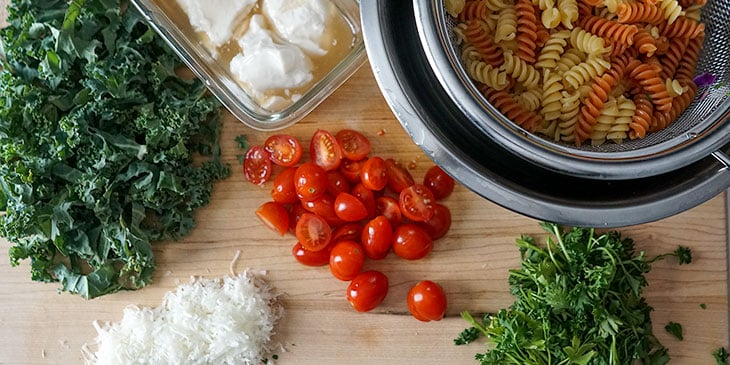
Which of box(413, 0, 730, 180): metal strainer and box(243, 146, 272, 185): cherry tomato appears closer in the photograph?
box(413, 0, 730, 180): metal strainer

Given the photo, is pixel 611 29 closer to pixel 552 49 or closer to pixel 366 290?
pixel 552 49

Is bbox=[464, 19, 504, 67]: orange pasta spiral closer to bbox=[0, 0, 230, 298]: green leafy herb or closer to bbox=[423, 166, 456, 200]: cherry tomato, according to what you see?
bbox=[423, 166, 456, 200]: cherry tomato

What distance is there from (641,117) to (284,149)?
0.97m

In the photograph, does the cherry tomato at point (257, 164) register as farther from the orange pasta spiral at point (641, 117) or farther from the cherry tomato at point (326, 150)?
the orange pasta spiral at point (641, 117)

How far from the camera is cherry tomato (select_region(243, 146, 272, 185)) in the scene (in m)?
2.13

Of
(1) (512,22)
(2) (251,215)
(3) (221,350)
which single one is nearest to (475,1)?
(1) (512,22)

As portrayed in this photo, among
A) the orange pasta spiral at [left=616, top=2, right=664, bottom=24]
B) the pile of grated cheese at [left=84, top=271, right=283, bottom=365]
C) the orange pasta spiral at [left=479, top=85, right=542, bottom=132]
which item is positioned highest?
the orange pasta spiral at [left=616, top=2, right=664, bottom=24]

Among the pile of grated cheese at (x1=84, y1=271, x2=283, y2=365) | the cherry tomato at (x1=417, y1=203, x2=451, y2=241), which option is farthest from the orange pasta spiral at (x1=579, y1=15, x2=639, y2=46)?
the pile of grated cheese at (x1=84, y1=271, x2=283, y2=365)

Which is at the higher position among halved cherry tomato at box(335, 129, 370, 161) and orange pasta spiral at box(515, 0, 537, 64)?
orange pasta spiral at box(515, 0, 537, 64)

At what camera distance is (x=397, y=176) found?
7.00ft

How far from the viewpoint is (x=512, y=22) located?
1.78 m

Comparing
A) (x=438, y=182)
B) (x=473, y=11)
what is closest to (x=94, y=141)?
(x=438, y=182)

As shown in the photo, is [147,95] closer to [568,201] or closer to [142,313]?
[142,313]

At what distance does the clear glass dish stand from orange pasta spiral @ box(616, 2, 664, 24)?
0.69 meters
